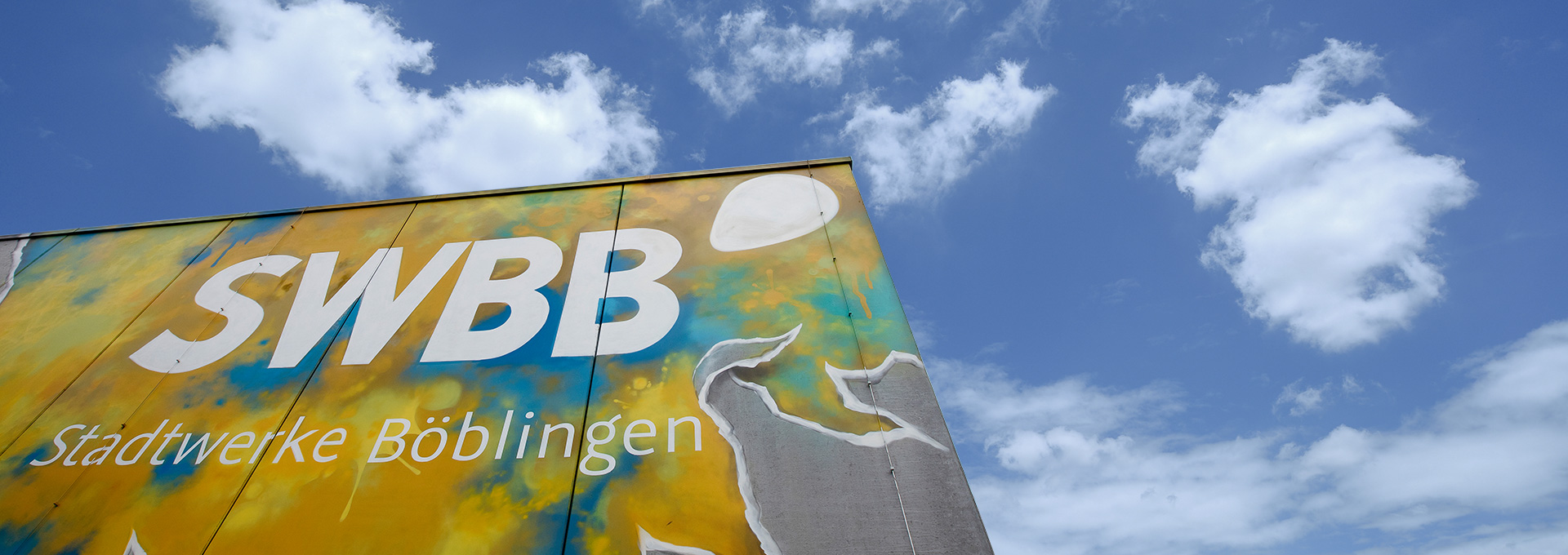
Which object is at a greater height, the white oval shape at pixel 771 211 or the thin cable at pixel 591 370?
the white oval shape at pixel 771 211

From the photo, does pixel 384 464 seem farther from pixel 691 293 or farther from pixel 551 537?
pixel 691 293

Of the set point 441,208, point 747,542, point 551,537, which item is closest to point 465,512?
point 551,537

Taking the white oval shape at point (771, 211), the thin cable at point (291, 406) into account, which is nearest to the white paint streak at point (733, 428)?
the white oval shape at point (771, 211)

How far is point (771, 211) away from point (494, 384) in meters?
3.22

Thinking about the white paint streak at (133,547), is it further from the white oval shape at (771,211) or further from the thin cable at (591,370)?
the white oval shape at (771,211)

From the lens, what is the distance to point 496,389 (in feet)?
19.0

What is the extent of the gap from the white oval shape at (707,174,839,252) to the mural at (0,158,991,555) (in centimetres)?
3

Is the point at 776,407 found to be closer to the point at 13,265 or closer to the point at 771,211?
the point at 771,211

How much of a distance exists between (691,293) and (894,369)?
2073 mm

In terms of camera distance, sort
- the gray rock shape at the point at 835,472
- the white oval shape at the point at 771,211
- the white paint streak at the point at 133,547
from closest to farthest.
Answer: the gray rock shape at the point at 835,472 < the white paint streak at the point at 133,547 < the white oval shape at the point at 771,211

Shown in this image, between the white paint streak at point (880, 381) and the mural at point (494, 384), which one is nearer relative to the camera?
the mural at point (494, 384)

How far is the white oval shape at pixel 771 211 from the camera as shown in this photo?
703 centimetres

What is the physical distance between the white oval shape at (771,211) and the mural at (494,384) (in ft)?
0.11

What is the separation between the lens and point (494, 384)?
5.84 metres
